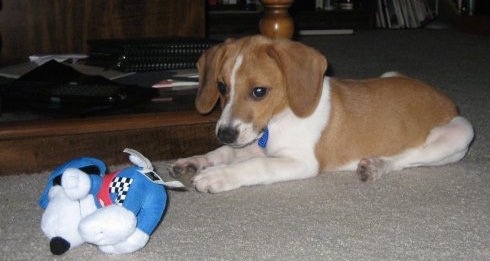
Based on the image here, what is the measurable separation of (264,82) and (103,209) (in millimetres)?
783

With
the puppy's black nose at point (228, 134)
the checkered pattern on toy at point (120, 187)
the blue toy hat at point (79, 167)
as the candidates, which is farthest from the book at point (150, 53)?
the checkered pattern on toy at point (120, 187)

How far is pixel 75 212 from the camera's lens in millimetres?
1333

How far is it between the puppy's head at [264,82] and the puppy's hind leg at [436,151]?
305 mm

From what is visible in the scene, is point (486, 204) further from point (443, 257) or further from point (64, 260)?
point (64, 260)

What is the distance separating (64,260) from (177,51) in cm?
151

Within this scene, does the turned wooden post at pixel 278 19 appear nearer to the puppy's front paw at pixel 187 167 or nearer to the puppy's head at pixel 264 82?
the puppy's head at pixel 264 82

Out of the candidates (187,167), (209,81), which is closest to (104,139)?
(187,167)

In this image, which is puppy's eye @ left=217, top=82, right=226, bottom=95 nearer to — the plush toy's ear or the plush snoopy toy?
the plush toy's ear

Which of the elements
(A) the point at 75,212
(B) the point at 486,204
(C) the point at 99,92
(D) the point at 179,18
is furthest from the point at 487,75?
(A) the point at 75,212

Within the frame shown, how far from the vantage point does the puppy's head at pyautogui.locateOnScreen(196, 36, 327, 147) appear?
6.12 ft

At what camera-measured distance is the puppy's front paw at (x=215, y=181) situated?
1787 millimetres

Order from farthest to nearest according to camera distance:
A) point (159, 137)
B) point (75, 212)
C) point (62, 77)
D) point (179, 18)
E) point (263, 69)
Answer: point (179, 18) → point (62, 77) → point (159, 137) → point (263, 69) → point (75, 212)

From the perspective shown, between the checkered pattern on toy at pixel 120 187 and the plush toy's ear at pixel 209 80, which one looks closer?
the checkered pattern on toy at pixel 120 187

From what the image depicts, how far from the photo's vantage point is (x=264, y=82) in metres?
1.89
